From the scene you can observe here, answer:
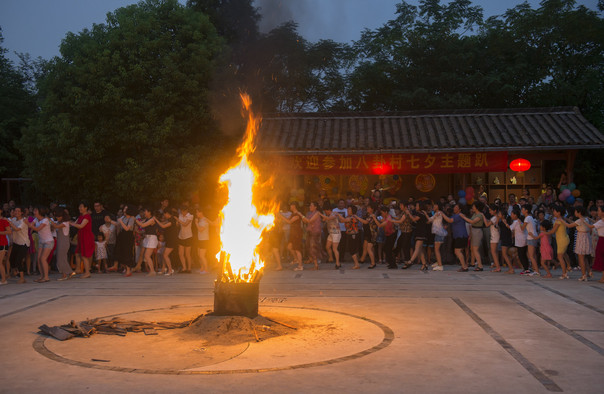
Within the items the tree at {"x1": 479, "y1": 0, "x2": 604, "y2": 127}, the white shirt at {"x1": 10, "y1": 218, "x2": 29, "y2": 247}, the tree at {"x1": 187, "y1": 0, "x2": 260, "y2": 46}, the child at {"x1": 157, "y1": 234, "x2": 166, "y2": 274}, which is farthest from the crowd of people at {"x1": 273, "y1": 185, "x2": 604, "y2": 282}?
the tree at {"x1": 187, "y1": 0, "x2": 260, "y2": 46}

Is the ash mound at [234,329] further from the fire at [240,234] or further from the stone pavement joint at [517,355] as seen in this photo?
the stone pavement joint at [517,355]

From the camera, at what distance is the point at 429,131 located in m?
21.5

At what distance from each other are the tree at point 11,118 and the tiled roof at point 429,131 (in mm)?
13994

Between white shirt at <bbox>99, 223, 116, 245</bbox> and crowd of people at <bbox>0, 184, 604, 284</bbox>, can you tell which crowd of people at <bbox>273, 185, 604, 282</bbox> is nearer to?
crowd of people at <bbox>0, 184, 604, 284</bbox>

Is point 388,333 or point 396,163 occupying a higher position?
point 396,163

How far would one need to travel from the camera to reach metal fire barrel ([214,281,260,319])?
904cm

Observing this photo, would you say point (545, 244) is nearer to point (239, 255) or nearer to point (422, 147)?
point (422, 147)

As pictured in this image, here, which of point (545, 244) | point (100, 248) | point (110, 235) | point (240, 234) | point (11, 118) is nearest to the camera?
point (240, 234)

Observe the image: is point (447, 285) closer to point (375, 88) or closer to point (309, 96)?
point (375, 88)

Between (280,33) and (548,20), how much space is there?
13.3m

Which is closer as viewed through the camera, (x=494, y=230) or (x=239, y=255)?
(x=239, y=255)

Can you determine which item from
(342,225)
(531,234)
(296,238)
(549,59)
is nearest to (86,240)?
(296,238)

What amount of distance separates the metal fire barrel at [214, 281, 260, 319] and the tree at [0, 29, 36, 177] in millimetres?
22958

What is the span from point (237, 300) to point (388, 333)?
90.3 inches
